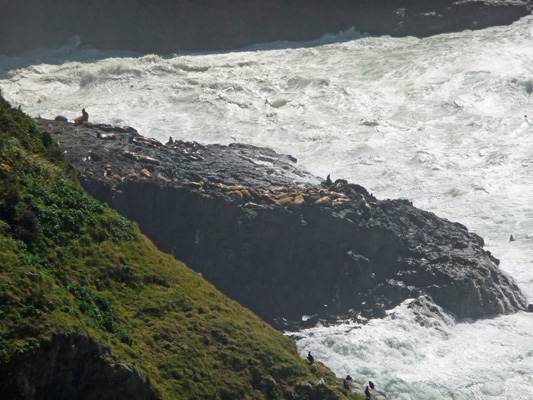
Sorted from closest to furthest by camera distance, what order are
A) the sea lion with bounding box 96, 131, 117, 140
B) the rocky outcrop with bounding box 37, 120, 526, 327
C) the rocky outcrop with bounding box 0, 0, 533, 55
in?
the rocky outcrop with bounding box 37, 120, 526, 327
the sea lion with bounding box 96, 131, 117, 140
the rocky outcrop with bounding box 0, 0, 533, 55

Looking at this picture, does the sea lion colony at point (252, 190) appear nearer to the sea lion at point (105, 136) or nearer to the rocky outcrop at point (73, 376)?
the sea lion at point (105, 136)

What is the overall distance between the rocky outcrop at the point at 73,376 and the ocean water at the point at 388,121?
1280 centimetres

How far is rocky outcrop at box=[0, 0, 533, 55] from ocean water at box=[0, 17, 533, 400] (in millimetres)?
1915

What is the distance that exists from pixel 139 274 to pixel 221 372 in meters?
3.36

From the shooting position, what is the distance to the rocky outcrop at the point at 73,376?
17.2 m

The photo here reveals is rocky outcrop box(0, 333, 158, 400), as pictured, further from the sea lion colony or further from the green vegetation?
the sea lion colony

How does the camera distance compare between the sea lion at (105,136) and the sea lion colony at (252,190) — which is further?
the sea lion at (105,136)

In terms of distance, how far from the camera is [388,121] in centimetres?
5819

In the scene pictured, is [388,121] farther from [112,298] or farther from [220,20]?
[112,298]

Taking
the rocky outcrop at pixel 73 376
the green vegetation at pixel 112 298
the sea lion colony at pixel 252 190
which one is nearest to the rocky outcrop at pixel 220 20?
the sea lion colony at pixel 252 190

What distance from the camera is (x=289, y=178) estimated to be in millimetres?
43938

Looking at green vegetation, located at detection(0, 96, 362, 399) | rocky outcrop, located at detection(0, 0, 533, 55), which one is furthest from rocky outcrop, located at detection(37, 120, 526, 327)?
rocky outcrop, located at detection(0, 0, 533, 55)

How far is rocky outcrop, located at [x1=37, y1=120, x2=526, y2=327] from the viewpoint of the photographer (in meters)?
35.3

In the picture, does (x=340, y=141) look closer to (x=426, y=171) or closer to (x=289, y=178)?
(x=426, y=171)
